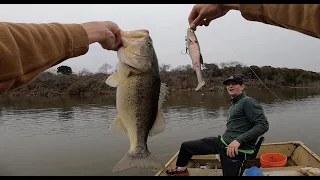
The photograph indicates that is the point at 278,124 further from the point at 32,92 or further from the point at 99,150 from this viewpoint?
the point at 32,92

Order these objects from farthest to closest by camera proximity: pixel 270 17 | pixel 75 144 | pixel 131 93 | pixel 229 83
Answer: pixel 75 144 → pixel 229 83 → pixel 131 93 → pixel 270 17

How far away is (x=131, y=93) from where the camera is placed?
2502mm

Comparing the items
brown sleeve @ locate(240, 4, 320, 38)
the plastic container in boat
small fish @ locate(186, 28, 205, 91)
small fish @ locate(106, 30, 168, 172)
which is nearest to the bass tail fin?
small fish @ locate(106, 30, 168, 172)

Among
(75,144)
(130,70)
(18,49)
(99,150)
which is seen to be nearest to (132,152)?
(130,70)

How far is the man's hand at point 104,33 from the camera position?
1849 mm

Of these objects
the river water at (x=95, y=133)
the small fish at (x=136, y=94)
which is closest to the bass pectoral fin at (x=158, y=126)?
the small fish at (x=136, y=94)

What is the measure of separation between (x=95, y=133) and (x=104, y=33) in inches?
681

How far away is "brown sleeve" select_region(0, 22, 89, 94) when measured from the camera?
124 centimetres

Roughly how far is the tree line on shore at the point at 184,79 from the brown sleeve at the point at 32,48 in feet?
1.62

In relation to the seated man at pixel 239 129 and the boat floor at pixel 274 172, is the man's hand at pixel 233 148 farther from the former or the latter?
the boat floor at pixel 274 172

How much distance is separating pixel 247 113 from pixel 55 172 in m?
9.34

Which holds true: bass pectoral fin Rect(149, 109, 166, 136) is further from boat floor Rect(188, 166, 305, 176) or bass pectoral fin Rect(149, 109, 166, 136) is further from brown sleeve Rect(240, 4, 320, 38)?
boat floor Rect(188, 166, 305, 176)

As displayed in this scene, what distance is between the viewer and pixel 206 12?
7.04 ft

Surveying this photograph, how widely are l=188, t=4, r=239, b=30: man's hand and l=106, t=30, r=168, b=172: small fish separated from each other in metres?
0.42
